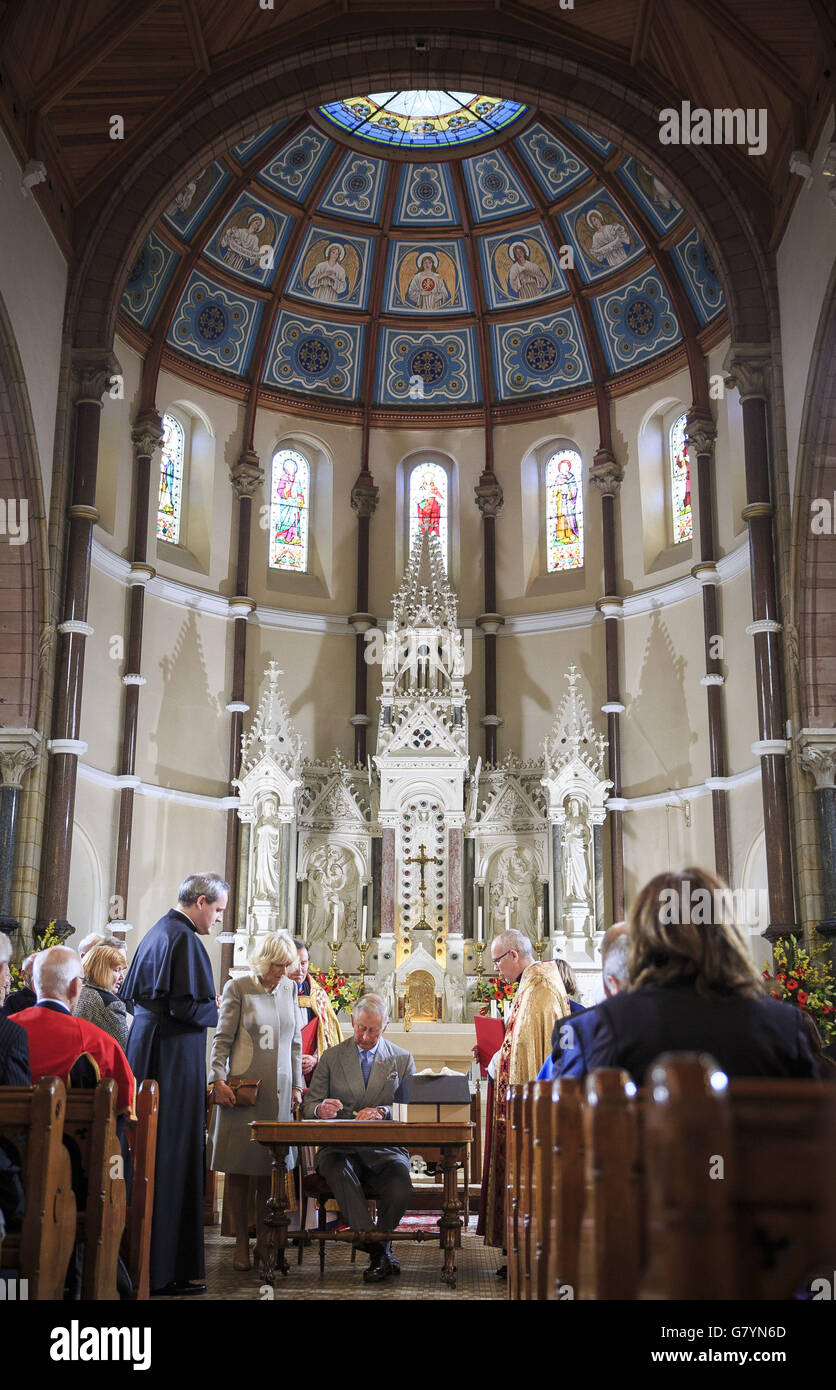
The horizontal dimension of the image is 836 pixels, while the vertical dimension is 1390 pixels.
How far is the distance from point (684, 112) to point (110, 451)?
7.91 m

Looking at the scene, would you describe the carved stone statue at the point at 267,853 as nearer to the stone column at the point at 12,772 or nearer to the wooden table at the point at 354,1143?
the stone column at the point at 12,772

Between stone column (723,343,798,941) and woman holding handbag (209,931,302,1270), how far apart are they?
245 inches

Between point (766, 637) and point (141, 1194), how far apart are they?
901 centimetres

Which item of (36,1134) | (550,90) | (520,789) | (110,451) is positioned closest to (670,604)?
(520,789)

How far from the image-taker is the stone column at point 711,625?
15.3 m

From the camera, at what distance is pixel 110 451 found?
1634cm

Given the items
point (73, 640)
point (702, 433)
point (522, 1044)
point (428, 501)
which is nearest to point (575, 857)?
point (702, 433)

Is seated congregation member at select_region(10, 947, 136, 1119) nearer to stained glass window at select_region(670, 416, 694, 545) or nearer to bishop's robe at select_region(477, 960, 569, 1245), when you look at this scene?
bishop's robe at select_region(477, 960, 569, 1245)

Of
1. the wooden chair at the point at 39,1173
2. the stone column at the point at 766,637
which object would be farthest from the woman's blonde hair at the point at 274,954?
the stone column at the point at 766,637

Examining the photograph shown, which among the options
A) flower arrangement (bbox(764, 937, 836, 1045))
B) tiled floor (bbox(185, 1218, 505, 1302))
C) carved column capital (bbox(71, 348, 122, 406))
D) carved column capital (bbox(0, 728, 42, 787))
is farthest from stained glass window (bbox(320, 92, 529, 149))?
tiled floor (bbox(185, 1218, 505, 1302))

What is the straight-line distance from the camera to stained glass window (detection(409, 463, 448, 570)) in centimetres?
1892

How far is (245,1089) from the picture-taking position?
6.98 meters

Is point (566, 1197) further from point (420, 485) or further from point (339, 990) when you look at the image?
point (420, 485)

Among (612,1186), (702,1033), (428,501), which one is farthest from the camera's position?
(428,501)
